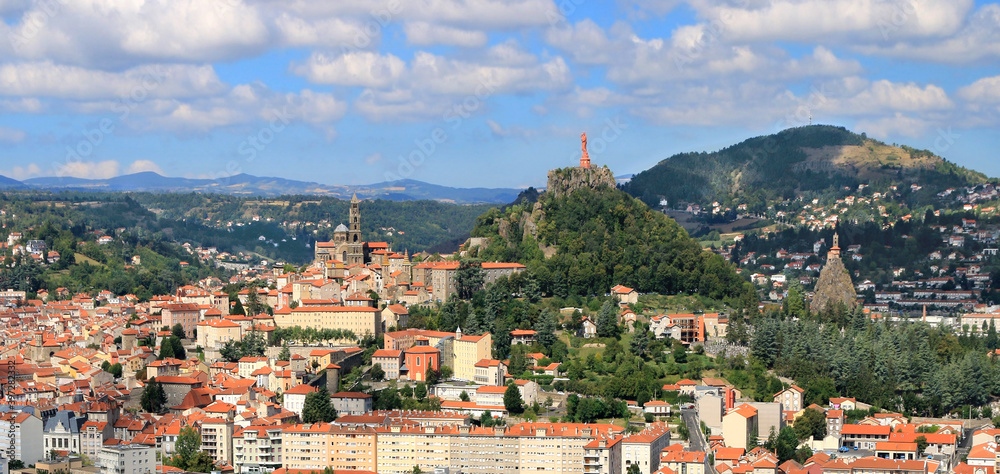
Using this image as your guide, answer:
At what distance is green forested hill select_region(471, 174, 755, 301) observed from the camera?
70375 mm

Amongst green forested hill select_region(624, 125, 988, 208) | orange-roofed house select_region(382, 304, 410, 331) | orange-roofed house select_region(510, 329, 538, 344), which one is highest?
green forested hill select_region(624, 125, 988, 208)

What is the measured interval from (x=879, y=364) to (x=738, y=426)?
12.6 m

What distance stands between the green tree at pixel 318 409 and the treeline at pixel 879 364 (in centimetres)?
1935

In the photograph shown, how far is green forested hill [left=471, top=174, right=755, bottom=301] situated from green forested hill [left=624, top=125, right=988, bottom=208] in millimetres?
69927

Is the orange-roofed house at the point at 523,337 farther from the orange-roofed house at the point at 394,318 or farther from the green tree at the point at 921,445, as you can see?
the green tree at the point at 921,445

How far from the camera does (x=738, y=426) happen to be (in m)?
51.1

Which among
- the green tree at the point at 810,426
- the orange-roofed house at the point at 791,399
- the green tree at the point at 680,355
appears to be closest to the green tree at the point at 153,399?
the green tree at the point at 680,355

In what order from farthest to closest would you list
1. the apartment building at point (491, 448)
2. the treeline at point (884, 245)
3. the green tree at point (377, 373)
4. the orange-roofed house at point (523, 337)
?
the treeline at point (884, 245)
the orange-roofed house at point (523, 337)
the green tree at point (377, 373)
the apartment building at point (491, 448)

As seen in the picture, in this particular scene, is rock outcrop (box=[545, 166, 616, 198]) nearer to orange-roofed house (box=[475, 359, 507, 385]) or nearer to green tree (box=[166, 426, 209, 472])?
orange-roofed house (box=[475, 359, 507, 385])

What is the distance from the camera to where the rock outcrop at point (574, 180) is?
78.7 meters

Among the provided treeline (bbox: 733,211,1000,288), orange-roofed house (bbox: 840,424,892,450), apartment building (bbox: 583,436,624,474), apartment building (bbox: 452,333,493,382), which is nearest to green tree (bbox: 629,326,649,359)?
apartment building (bbox: 452,333,493,382)

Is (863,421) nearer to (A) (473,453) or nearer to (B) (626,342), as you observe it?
(B) (626,342)

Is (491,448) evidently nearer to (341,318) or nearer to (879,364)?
(341,318)

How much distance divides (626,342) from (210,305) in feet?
74.6
